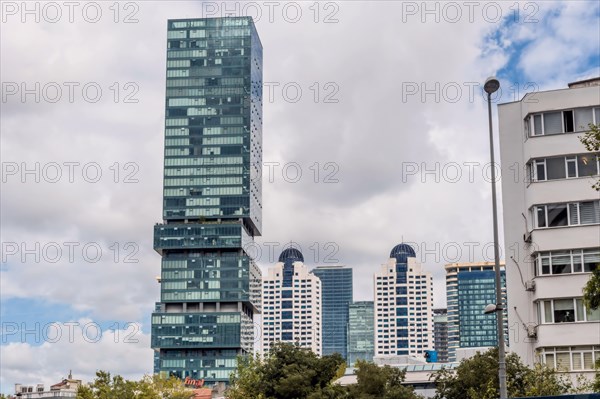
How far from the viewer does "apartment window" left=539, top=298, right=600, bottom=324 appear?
48188 mm

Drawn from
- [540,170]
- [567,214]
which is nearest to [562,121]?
[540,170]

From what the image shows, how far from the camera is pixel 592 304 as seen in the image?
27.4 m

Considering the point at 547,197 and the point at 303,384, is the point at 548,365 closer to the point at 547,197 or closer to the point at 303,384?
the point at 547,197

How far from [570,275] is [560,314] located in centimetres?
217

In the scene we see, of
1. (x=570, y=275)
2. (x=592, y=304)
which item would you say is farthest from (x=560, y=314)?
(x=592, y=304)

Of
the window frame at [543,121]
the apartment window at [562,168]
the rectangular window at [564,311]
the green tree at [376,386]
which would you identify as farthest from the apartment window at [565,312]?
the window frame at [543,121]

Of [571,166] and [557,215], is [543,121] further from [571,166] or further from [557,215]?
[557,215]

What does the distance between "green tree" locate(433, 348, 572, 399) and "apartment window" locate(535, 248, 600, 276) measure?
17.0ft

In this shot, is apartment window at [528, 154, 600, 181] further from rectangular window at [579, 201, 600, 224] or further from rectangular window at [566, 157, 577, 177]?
rectangular window at [579, 201, 600, 224]

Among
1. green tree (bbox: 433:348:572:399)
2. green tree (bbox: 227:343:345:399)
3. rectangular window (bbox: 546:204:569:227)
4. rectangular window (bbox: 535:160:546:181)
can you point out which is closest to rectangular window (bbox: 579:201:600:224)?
rectangular window (bbox: 546:204:569:227)

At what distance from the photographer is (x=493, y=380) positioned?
160 ft

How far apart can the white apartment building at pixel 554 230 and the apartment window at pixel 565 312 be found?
52 millimetres

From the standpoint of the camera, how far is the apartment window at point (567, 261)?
49.0 m

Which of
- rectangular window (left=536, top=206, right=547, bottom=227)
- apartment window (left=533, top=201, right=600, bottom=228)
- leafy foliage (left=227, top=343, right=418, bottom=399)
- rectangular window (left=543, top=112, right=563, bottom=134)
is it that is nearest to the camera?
leafy foliage (left=227, top=343, right=418, bottom=399)
